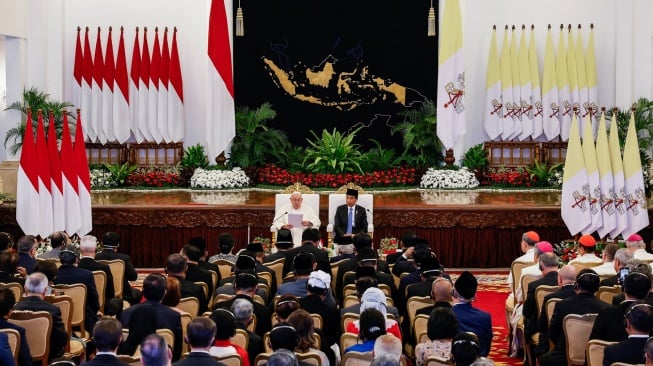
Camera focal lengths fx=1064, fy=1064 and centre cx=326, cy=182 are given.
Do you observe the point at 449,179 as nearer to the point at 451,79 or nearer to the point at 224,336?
the point at 451,79

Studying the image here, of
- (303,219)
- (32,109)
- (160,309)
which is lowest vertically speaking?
(160,309)

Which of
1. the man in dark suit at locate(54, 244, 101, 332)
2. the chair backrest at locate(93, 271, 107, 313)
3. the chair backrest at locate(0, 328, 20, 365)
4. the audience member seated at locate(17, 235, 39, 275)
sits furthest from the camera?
the audience member seated at locate(17, 235, 39, 275)

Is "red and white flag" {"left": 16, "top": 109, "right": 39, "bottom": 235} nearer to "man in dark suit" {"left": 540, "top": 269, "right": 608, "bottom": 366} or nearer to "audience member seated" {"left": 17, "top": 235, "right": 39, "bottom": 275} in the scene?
"audience member seated" {"left": 17, "top": 235, "right": 39, "bottom": 275}

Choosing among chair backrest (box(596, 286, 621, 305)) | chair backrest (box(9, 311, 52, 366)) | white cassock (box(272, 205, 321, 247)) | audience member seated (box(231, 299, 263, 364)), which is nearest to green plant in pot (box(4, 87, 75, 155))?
white cassock (box(272, 205, 321, 247))

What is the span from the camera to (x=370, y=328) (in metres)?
7.06

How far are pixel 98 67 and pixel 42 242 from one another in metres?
5.92

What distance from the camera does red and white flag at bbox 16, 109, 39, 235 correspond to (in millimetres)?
14273

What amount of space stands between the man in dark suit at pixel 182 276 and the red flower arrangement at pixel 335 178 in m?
9.31

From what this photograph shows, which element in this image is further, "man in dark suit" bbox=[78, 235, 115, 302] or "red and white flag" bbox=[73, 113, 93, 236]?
"red and white flag" bbox=[73, 113, 93, 236]

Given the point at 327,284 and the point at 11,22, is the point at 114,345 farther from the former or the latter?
the point at 11,22

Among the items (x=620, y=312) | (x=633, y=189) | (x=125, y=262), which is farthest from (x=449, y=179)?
(x=620, y=312)

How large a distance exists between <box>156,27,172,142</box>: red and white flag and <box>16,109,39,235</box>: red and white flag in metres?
5.78

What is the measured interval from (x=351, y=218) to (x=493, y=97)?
19.4ft

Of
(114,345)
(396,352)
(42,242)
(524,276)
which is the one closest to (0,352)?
(114,345)
